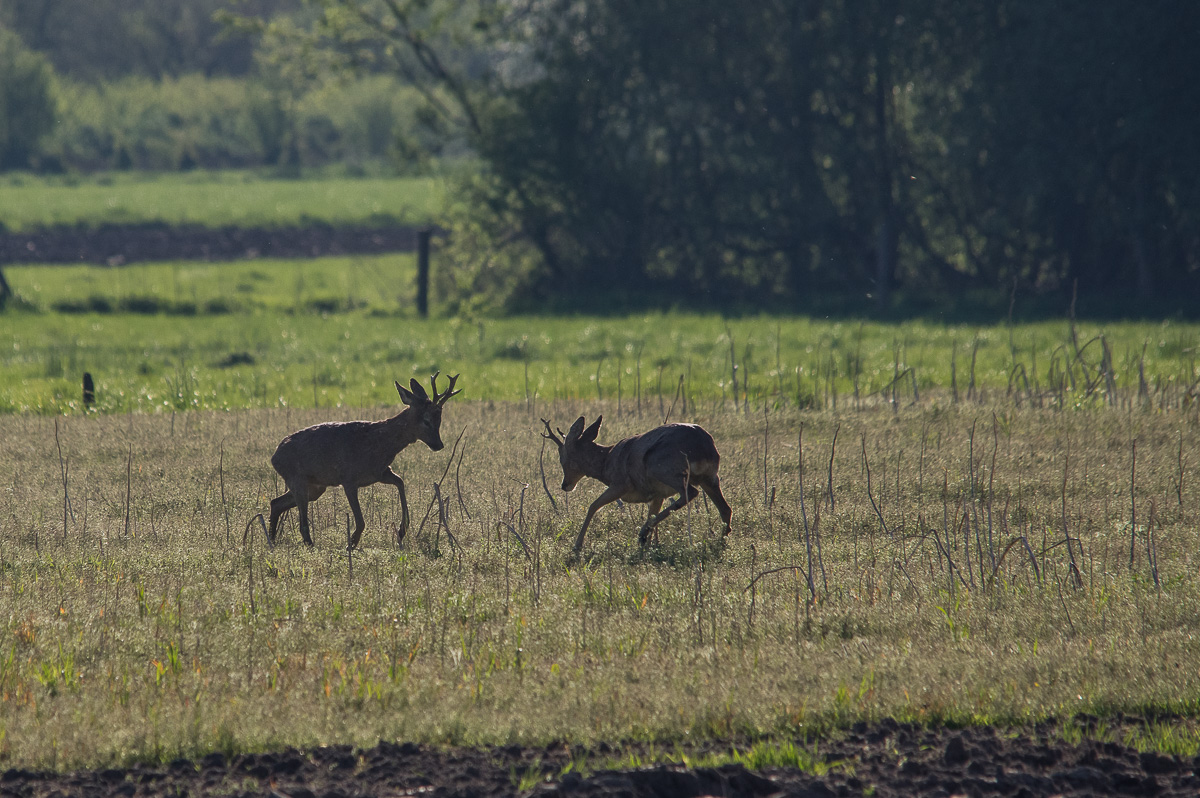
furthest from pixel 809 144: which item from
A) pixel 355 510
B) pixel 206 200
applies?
pixel 206 200

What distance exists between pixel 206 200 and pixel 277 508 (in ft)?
145

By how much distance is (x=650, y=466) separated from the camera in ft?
26.2

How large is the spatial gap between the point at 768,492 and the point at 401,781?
5.12 meters

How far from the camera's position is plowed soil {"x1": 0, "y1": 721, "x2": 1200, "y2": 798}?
16.6 ft

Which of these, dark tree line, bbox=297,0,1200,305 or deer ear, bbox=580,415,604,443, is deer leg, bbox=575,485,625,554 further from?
Result: dark tree line, bbox=297,0,1200,305

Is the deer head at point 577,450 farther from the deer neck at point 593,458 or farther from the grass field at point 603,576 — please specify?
the grass field at point 603,576

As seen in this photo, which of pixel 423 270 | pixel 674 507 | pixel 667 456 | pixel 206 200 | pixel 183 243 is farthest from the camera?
pixel 206 200

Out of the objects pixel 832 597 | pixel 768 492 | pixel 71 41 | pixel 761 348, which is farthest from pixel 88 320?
pixel 71 41

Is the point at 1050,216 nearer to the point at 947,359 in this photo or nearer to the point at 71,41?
the point at 947,359

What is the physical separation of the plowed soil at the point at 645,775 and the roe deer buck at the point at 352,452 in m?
3.02

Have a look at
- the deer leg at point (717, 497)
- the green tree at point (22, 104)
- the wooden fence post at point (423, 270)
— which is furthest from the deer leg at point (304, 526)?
the green tree at point (22, 104)

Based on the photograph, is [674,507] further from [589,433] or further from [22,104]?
[22,104]

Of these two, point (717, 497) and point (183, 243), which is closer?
point (717, 497)

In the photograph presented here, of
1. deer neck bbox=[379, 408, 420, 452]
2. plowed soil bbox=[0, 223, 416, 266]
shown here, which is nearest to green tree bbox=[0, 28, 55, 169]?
plowed soil bbox=[0, 223, 416, 266]
